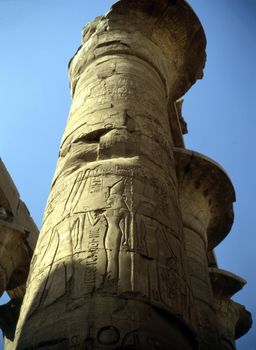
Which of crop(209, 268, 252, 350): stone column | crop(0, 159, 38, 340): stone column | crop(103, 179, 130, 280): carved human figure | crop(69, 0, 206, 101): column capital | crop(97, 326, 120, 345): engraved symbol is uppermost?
crop(69, 0, 206, 101): column capital

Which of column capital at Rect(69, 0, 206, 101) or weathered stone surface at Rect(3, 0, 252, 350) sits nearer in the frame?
weathered stone surface at Rect(3, 0, 252, 350)

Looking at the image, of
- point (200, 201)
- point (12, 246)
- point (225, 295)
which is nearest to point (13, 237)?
point (12, 246)

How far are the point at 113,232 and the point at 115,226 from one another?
0.07 m

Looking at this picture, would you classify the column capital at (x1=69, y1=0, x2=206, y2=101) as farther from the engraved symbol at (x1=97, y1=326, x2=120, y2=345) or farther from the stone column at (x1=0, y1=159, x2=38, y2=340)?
the engraved symbol at (x1=97, y1=326, x2=120, y2=345)

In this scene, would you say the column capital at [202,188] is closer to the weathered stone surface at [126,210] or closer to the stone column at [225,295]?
the weathered stone surface at [126,210]

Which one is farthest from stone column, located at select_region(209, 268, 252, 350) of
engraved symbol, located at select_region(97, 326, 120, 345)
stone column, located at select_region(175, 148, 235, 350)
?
engraved symbol, located at select_region(97, 326, 120, 345)

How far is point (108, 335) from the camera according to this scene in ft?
8.74

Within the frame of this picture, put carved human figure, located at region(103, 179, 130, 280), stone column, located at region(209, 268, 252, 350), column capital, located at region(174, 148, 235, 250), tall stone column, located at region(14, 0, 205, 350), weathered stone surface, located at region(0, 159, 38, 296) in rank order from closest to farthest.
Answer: tall stone column, located at region(14, 0, 205, 350)
carved human figure, located at region(103, 179, 130, 280)
column capital, located at region(174, 148, 235, 250)
weathered stone surface, located at region(0, 159, 38, 296)
stone column, located at region(209, 268, 252, 350)

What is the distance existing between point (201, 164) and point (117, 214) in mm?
3641

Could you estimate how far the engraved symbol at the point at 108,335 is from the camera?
2.62 metres

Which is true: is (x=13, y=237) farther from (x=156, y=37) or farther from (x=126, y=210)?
(x=126, y=210)

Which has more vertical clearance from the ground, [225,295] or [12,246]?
[12,246]

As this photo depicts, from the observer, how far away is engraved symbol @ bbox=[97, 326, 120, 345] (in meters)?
2.62

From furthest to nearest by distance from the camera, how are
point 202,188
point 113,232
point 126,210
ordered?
point 202,188 < point 126,210 < point 113,232
